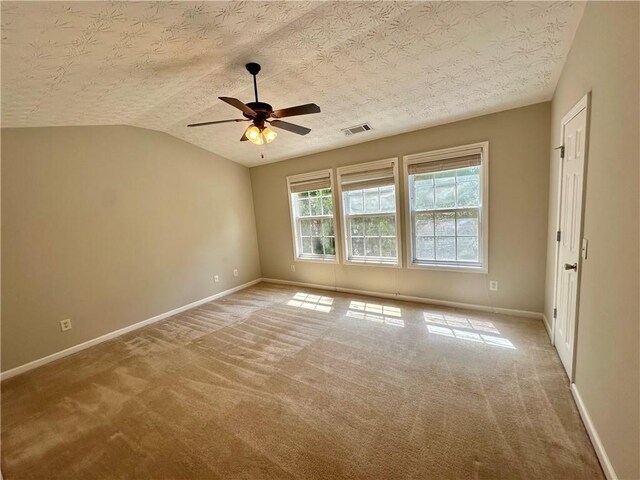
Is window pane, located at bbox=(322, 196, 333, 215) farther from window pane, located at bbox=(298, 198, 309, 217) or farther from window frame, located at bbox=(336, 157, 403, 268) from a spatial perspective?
window pane, located at bbox=(298, 198, 309, 217)

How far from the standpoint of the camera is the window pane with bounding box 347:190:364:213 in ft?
12.9

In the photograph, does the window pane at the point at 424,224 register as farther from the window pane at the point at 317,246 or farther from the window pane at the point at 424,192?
the window pane at the point at 317,246

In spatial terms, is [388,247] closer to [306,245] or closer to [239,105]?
[306,245]

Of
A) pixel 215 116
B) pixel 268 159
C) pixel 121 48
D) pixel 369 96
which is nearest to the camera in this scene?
pixel 121 48

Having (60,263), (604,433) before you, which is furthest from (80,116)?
(604,433)

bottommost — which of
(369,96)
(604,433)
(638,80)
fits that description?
(604,433)

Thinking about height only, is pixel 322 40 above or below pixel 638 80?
above

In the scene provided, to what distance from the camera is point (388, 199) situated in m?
3.67

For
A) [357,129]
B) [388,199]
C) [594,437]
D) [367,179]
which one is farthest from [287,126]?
[594,437]

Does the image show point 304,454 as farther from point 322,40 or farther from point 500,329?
point 322,40

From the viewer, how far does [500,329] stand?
2.71m

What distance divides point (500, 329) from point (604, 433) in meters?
1.49

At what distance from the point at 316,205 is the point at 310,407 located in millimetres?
3203

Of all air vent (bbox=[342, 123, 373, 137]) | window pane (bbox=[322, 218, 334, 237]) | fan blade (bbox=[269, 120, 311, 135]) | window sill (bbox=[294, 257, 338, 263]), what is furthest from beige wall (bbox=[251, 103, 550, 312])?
fan blade (bbox=[269, 120, 311, 135])
